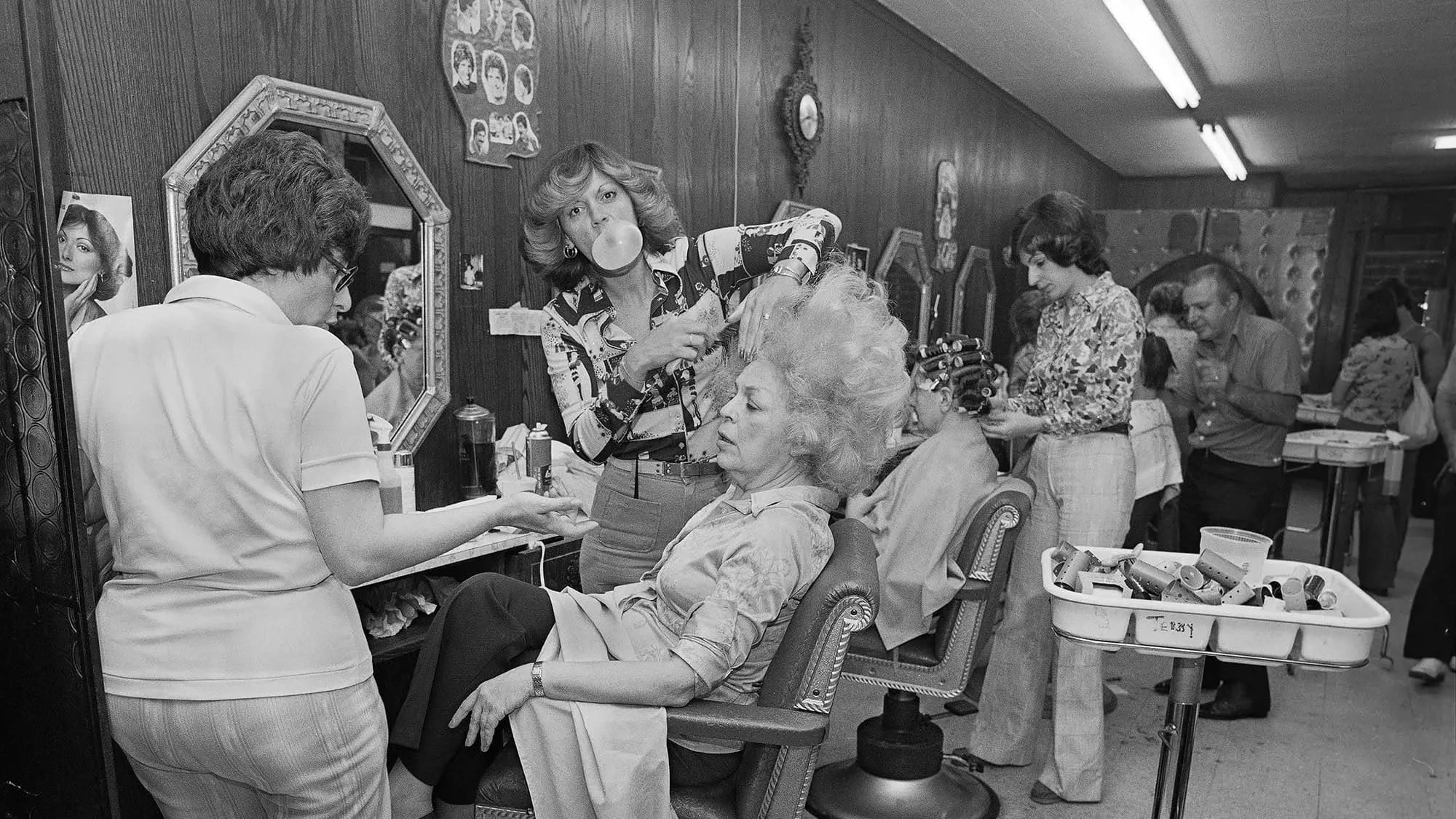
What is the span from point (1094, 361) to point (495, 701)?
1.95 meters

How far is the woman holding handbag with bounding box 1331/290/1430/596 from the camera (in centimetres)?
521

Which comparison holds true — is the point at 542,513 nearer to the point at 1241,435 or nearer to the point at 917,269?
the point at 1241,435

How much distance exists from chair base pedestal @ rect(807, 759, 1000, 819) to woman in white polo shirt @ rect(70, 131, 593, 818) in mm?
1725

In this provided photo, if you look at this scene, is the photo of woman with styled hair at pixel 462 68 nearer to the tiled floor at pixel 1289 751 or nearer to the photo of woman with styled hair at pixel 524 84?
the photo of woman with styled hair at pixel 524 84

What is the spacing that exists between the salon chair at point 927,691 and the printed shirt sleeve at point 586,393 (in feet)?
3.11

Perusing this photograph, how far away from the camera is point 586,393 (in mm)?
2139

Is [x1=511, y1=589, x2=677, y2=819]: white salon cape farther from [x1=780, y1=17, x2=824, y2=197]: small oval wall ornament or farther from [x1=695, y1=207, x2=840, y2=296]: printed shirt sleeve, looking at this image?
[x1=780, y1=17, x2=824, y2=197]: small oval wall ornament

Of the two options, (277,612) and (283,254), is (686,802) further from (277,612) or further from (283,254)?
(283,254)

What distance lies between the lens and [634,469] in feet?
6.90

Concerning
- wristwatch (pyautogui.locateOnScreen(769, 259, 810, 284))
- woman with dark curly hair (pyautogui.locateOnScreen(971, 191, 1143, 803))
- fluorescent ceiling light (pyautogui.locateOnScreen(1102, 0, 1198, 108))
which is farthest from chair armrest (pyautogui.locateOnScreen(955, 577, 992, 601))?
fluorescent ceiling light (pyautogui.locateOnScreen(1102, 0, 1198, 108))

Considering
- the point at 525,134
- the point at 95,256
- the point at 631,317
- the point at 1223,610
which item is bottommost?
the point at 1223,610

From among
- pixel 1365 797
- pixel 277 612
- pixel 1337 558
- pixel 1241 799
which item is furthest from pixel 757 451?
pixel 1337 558

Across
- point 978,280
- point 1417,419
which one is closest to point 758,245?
point 978,280

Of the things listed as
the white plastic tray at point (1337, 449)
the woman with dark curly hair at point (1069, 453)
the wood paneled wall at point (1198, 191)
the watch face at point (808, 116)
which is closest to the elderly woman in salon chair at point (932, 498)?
the woman with dark curly hair at point (1069, 453)
